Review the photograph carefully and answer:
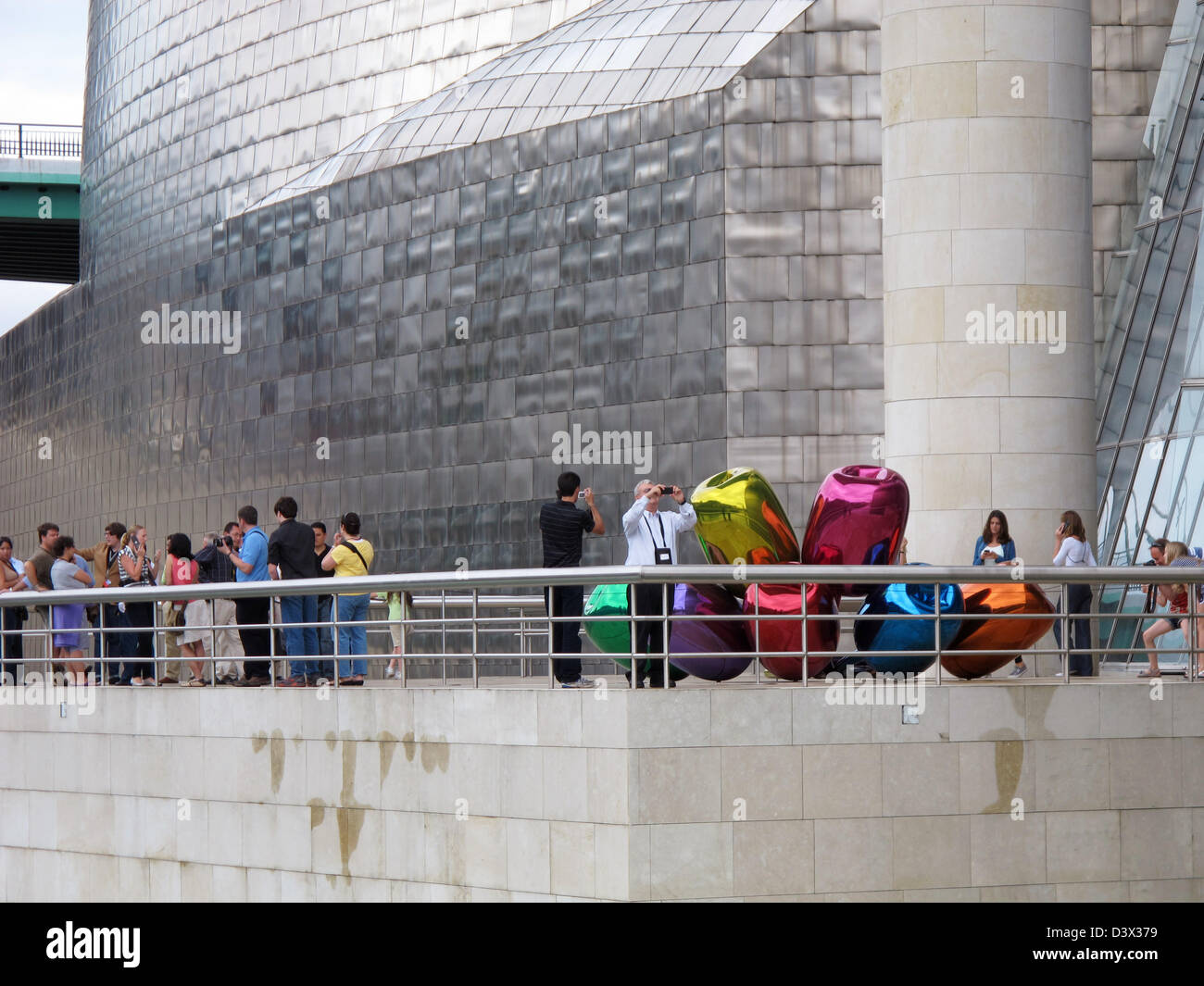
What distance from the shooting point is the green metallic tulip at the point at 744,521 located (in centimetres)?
1344

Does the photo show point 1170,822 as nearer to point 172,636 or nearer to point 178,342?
point 172,636

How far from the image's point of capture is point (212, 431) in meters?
37.3

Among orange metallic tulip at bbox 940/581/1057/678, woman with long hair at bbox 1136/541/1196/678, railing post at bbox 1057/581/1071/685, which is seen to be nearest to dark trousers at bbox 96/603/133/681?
orange metallic tulip at bbox 940/581/1057/678

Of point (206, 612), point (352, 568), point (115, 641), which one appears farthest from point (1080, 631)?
point (115, 641)

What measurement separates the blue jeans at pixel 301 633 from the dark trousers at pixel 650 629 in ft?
9.52

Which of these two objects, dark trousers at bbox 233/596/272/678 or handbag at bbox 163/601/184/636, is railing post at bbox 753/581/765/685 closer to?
dark trousers at bbox 233/596/272/678

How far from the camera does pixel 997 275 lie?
662 inches

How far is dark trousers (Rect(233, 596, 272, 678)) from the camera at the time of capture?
15.2 metres

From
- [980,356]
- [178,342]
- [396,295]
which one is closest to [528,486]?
[396,295]

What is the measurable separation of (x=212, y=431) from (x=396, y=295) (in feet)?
28.9

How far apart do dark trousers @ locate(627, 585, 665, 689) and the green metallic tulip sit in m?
0.70

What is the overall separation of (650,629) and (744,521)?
1119 mm

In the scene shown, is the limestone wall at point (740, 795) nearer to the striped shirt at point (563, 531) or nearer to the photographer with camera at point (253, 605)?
the photographer with camera at point (253, 605)

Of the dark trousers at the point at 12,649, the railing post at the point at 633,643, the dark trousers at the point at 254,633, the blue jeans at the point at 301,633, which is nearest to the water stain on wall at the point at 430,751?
the railing post at the point at 633,643
